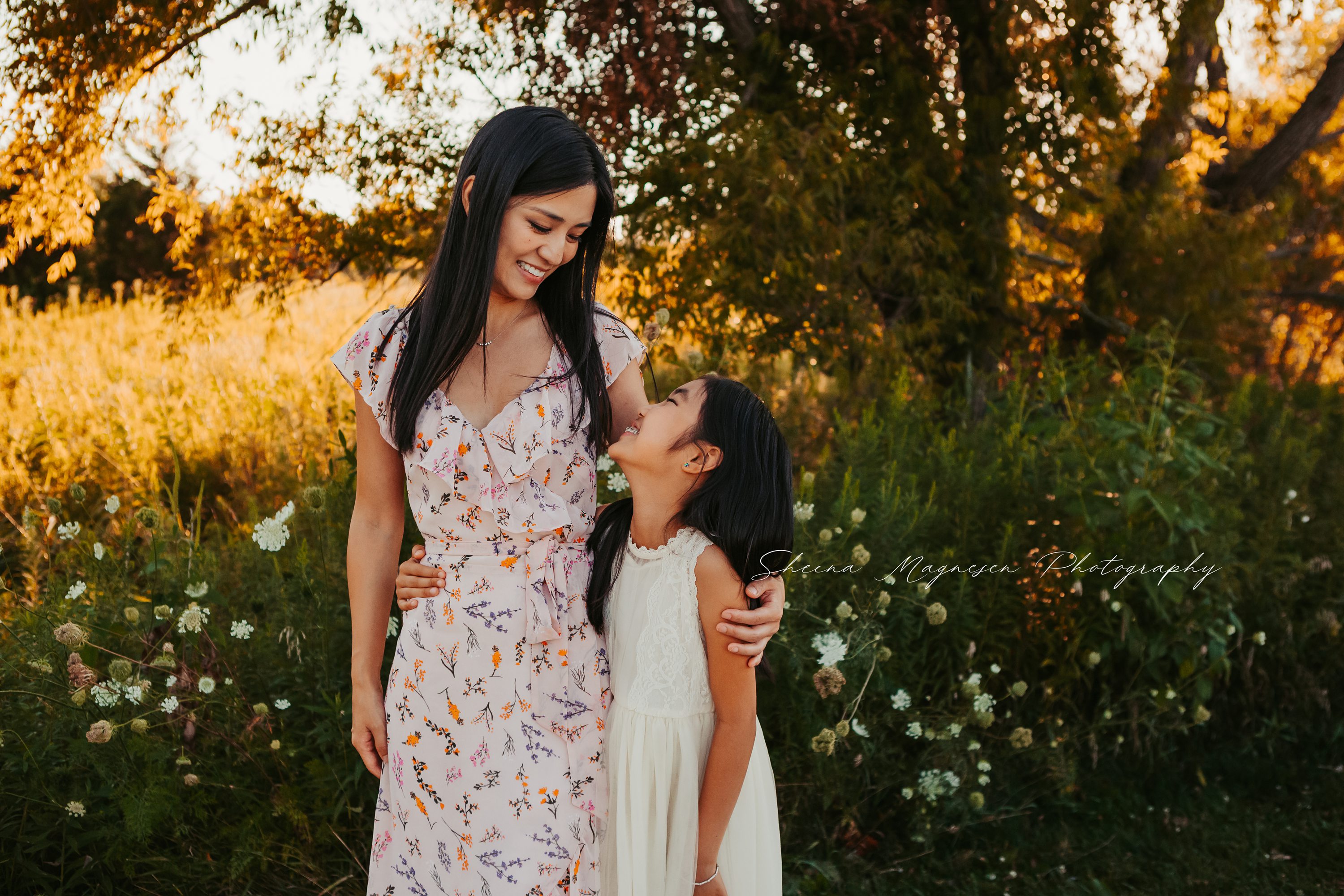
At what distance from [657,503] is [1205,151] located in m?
4.54

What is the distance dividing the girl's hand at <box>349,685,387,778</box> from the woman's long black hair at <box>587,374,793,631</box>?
0.63 m

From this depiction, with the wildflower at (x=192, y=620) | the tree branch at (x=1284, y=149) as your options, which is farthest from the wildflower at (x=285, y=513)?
the tree branch at (x=1284, y=149)

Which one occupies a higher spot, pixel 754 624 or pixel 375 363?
pixel 375 363

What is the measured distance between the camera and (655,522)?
4.91 feet

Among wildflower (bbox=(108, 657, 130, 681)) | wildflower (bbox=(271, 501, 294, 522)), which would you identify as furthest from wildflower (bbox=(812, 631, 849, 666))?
wildflower (bbox=(108, 657, 130, 681))

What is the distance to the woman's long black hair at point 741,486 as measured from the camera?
1.44 m

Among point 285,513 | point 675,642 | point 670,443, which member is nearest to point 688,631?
point 675,642

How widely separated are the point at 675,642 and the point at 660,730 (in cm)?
15

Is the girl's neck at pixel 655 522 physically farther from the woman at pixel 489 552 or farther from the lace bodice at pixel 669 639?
the woman at pixel 489 552

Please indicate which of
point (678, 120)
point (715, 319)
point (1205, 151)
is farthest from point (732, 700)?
point (1205, 151)

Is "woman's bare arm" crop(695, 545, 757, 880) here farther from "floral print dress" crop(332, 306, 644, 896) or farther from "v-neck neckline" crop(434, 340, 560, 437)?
"v-neck neckline" crop(434, 340, 560, 437)

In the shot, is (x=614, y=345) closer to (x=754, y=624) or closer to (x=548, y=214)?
(x=548, y=214)

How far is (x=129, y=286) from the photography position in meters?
10.5

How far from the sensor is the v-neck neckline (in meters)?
1.47
